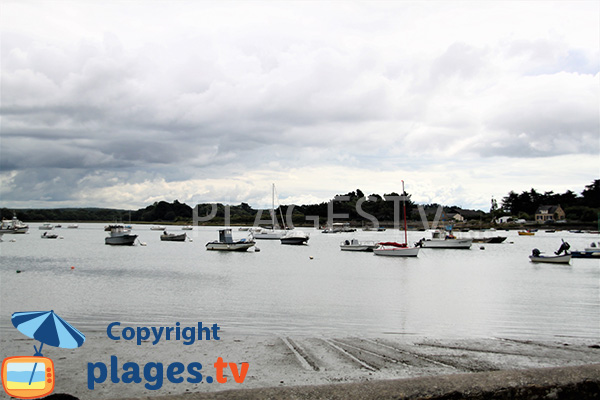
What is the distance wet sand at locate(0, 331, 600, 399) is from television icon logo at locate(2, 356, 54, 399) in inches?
210

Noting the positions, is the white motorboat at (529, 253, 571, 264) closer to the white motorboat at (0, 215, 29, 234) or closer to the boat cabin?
the boat cabin

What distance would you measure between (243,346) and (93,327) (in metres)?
6.40

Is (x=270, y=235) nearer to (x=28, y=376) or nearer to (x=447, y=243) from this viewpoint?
(x=447, y=243)

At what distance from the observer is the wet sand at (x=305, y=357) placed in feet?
33.7

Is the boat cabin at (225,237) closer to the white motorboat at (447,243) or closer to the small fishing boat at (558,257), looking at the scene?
the white motorboat at (447,243)

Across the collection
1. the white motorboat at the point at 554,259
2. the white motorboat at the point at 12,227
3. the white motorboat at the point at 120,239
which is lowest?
the white motorboat at the point at 554,259

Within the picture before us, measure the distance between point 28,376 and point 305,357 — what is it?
8.44m

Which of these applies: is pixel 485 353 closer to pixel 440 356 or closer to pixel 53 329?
pixel 440 356

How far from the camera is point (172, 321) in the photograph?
1858 centimetres

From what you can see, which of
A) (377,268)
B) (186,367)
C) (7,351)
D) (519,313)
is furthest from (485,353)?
(377,268)

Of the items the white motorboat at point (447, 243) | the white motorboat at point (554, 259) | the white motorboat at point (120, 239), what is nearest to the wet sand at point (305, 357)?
the white motorboat at point (554, 259)

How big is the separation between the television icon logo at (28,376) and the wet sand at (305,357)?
5330 mm

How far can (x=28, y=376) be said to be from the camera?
461 centimetres

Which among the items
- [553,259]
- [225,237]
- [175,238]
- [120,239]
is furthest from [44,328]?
[175,238]
